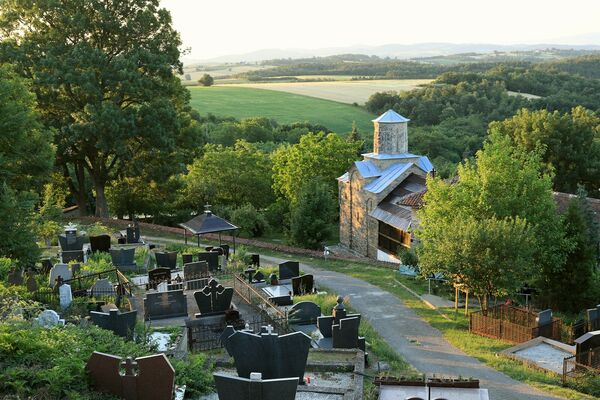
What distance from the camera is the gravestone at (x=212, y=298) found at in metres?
19.3

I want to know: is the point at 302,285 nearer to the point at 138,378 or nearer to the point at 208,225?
the point at 208,225

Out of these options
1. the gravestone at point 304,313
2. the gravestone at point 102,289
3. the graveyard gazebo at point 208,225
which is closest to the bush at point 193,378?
the gravestone at point 304,313

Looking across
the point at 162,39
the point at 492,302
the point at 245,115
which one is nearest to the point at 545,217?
the point at 492,302

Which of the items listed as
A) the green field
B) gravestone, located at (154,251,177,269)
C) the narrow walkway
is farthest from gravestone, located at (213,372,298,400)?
the green field

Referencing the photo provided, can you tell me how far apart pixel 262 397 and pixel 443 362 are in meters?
9.59

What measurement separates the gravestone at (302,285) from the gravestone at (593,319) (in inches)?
386

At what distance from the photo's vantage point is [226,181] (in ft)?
176

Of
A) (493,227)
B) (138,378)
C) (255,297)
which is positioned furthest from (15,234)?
(493,227)

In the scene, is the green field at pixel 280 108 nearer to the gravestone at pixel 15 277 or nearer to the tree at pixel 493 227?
the tree at pixel 493 227

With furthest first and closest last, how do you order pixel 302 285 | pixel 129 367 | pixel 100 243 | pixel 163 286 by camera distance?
pixel 100 243
pixel 302 285
pixel 163 286
pixel 129 367

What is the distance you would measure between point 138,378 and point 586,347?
518 inches

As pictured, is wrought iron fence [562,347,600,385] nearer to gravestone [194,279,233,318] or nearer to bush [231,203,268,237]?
gravestone [194,279,233,318]

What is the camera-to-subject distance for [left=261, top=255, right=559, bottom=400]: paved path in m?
16.9

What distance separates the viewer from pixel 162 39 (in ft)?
136
